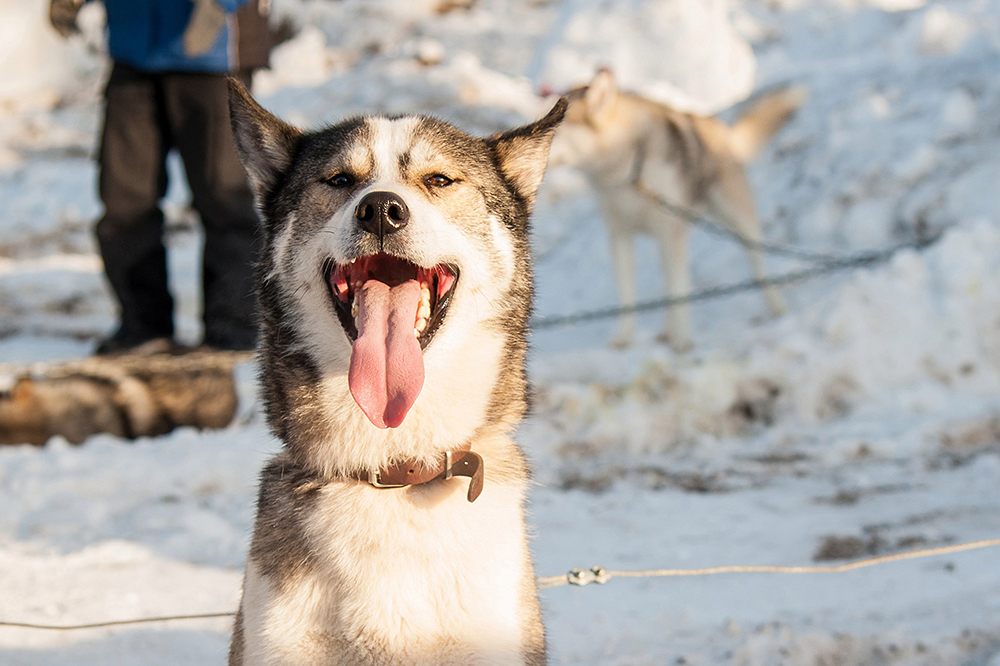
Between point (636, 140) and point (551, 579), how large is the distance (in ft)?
12.9

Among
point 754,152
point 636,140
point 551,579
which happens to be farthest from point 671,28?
point 551,579

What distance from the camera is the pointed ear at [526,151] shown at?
203 cm

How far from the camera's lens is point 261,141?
6.30 ft

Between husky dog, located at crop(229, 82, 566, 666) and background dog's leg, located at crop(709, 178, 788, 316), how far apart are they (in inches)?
157

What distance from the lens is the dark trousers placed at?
399 centimetres

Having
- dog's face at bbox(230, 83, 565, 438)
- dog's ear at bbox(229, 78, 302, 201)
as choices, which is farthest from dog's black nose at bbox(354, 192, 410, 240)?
dog's ear at bbox(229, 78, 302, 201)

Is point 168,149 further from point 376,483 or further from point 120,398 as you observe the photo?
point 376,483

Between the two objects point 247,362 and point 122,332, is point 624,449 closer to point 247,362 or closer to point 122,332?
point 247,362

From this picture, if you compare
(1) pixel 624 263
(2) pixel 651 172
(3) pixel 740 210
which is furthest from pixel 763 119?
(1) pixel 624 263

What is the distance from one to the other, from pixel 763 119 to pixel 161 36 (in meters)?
4.02

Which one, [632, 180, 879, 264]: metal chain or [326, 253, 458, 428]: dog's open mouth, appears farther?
[632, 180, 879, 264]: metal chain

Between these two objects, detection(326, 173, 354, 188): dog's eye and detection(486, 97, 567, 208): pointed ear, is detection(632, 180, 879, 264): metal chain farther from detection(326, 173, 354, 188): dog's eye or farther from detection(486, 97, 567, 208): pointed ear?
detection(326, 173, 354, 188): dog's eye

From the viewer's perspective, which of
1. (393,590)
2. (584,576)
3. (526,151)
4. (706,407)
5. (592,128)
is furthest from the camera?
(592,128)

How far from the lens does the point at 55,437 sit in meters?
3.85
